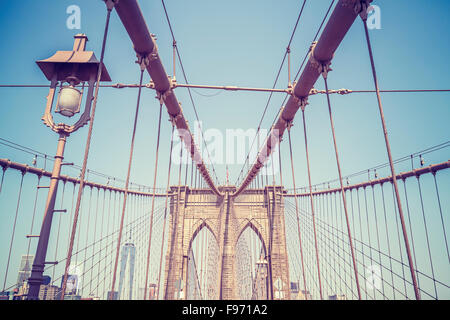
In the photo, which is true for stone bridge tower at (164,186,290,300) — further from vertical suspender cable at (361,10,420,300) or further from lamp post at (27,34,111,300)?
vertical suspender cable at (361,10,420,300)

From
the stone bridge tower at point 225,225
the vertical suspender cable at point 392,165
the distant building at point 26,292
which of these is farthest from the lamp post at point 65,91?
the stone bridge tower at point 225,225

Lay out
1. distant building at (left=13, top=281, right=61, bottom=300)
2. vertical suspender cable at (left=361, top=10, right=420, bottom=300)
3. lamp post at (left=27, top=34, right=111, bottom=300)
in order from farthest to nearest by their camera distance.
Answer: lamp post at (left=27, top=34, right=111, bottom=300)
distant building at (left=13, top=281, right=61, bottom=300)
vertical suspender cable at (left=361, top=10, right=420, bottom=300)

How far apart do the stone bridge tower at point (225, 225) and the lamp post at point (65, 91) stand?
1740 centimetres

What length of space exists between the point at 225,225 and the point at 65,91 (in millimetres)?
19920

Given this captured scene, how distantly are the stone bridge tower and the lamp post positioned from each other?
17396 millimetres

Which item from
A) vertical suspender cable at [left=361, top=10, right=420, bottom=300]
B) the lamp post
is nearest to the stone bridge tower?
the lamp post

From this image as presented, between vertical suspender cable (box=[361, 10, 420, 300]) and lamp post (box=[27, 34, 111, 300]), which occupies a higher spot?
lamp post (box=[27, 34, 111, 300])

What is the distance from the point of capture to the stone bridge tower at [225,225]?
24141 millimetres

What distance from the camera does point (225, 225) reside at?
25.3 metres

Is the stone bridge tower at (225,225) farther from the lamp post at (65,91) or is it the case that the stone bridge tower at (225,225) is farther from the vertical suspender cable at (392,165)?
the vertical suspender cable at (392,165)

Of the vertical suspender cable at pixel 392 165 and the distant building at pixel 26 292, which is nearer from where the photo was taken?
the vertical suspender cable at pixel 392 165

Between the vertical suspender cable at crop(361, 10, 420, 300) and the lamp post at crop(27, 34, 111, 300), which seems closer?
the vertical suspender cable at crop(361, 10, 420, 300)

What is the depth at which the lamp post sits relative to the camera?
20.8 feet
